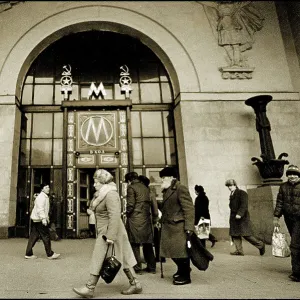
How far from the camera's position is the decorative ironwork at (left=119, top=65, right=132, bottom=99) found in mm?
11938

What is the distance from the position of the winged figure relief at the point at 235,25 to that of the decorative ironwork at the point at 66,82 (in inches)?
235

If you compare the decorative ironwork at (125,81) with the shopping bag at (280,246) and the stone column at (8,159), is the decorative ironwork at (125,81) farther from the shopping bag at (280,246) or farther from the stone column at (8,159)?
the shopping bag at (280,246)

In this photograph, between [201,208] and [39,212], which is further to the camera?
[201,208]

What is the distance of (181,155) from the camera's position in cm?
1074

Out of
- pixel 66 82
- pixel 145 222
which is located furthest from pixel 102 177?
pixel 66 82

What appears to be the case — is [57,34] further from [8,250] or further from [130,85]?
[8,250]

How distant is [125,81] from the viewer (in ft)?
39.6

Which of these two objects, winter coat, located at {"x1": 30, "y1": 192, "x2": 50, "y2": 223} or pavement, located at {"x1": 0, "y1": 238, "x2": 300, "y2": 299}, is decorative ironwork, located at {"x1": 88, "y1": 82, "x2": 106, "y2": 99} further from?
pavement, located at {"x1": 0, "y1": 238, "x2": 300, "y2": 299}

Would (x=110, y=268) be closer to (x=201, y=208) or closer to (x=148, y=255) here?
(x=148, y=255)

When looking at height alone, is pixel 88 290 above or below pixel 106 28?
below

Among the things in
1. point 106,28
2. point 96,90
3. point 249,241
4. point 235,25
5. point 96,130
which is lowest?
point 249,241

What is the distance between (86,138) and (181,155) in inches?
144

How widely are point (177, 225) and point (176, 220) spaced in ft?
0.25

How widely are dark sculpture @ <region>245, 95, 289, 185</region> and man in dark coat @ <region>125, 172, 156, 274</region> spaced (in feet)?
16.8
